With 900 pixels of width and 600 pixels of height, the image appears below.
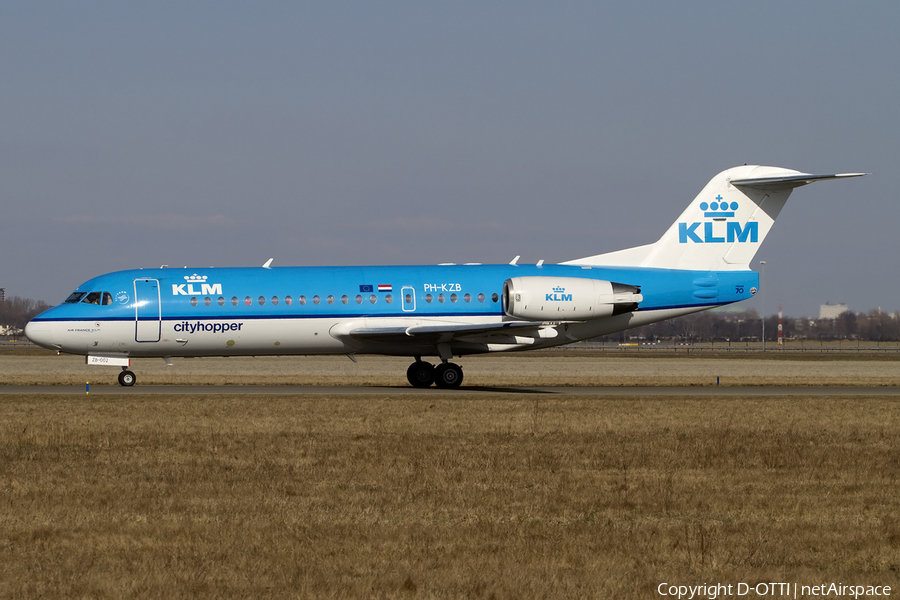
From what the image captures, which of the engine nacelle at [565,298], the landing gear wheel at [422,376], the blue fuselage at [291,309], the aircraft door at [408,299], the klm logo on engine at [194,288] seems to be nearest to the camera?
the blue fuselage at [291,309]

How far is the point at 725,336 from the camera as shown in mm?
181125

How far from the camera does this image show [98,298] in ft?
106

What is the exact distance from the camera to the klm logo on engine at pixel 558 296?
106 feet

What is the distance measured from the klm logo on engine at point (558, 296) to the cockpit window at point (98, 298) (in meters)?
14.0

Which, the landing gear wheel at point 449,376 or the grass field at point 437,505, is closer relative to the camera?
the grass field at point 437,505

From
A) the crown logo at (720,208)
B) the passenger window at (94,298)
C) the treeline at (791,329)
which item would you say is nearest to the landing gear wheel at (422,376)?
the passenger window at (94,298)

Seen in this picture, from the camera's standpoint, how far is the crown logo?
35.3 metres

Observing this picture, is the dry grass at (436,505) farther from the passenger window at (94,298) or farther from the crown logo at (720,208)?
the crown logo at (720,208)

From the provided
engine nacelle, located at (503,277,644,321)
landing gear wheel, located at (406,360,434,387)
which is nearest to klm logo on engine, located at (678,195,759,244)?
engine nacelle, located at (503,277,644,321)

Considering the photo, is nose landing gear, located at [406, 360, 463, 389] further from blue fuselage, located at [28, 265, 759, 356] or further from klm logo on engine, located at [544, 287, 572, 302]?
klm logo on engine, located at [544, 287, 572, 302]

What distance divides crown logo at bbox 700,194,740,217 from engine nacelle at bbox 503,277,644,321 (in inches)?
172

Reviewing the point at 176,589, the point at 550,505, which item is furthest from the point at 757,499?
the point at 176,589

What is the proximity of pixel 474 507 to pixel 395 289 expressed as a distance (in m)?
21.9

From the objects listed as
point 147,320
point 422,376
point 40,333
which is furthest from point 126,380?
point 422,376
